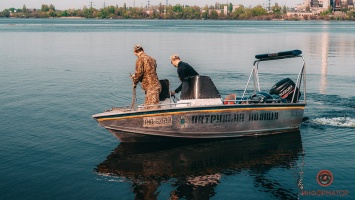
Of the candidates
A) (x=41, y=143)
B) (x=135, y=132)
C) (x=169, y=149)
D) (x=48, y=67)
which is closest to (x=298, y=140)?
(x=169, y=149)

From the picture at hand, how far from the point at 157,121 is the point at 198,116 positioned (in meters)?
1.18

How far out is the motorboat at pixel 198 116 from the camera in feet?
42.2

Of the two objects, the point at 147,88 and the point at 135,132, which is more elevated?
the point at 147,88

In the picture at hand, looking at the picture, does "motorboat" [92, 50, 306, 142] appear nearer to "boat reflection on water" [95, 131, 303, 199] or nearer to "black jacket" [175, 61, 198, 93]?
"black jacket" [175, 61, 198, 93]

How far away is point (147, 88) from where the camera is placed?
13.3 meters

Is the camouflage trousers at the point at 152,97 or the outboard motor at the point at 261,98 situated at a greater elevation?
the camouflage trousers at the point at 152,97

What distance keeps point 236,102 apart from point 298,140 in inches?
86.2

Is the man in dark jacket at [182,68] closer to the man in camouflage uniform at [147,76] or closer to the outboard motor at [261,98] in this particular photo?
the man in camouflage uniform at [147,76]

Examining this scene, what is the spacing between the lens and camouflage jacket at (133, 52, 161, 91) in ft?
42.6

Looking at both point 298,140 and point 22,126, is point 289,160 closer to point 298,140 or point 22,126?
point 298,140

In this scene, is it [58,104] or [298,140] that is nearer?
[298,140]

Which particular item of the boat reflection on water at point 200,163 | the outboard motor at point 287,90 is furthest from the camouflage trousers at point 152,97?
the outboard motor at point 287,90

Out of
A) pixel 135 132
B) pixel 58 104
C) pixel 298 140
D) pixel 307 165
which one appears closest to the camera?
pixel 307 165

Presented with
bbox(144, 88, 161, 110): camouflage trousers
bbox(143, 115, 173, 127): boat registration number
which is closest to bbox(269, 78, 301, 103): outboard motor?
bbox(143, 115, 173, 127): boat registration number
